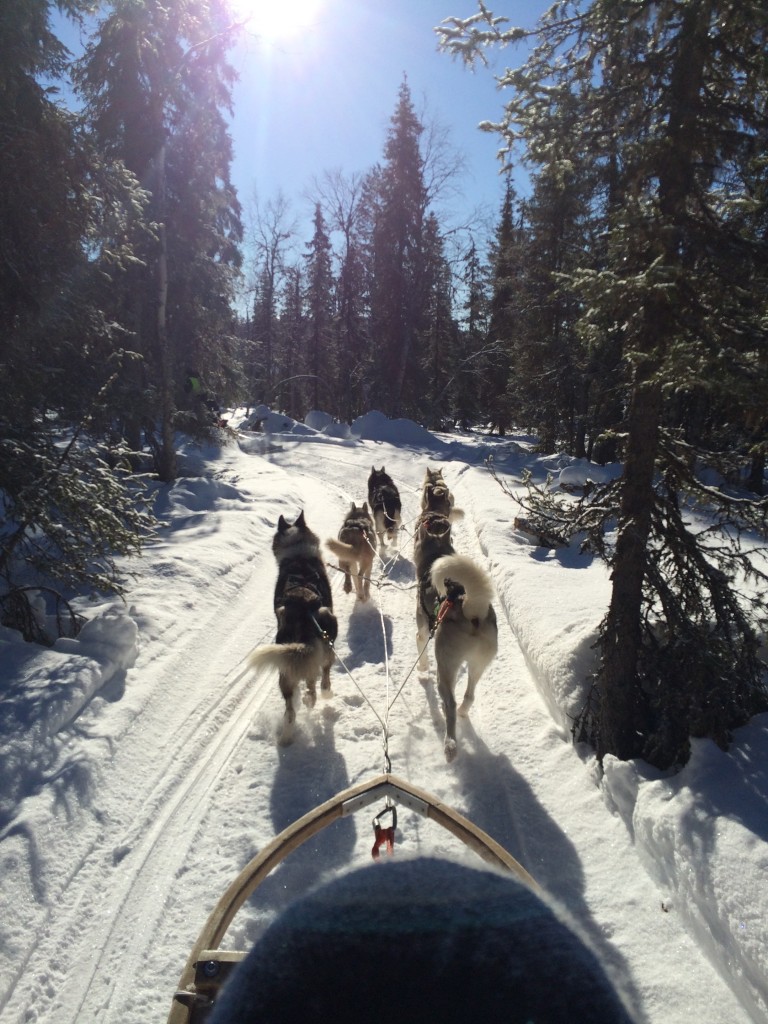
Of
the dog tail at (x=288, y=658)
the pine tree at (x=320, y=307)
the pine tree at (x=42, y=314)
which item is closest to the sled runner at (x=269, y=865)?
the dog tail at (x=288, y=658)

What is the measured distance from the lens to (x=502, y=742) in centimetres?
450

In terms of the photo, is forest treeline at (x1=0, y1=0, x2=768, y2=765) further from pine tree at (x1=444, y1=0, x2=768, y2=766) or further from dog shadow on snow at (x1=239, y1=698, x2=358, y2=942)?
dog shadow on snow at (x1=239, y1=698, x2=358, y2=942)

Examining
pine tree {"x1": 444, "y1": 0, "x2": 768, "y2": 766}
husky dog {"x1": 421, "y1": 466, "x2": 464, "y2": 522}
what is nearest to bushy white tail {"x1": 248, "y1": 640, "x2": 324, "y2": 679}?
pine tree {"x1": 444, "y1": 0, "x2": 768, "y2": 766}

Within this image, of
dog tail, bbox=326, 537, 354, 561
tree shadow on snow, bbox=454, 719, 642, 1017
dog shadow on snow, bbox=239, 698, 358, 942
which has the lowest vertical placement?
dog shadow on snow, bbox=239, 698, 358, 942

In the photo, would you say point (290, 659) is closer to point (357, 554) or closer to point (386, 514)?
point (357, 554)

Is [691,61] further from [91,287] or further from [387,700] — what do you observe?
[91,287]

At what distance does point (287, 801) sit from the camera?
3814 mm

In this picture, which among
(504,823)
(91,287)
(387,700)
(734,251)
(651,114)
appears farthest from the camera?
(91,287)

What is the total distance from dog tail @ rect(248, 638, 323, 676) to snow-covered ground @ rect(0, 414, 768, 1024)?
63 cm

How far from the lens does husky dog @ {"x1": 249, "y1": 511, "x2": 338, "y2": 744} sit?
4.23m

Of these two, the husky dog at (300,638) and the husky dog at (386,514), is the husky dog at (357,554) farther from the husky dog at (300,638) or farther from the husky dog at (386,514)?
the husky dog at (386,514)

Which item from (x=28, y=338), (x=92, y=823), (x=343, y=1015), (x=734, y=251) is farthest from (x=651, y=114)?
(x=28, y=338)

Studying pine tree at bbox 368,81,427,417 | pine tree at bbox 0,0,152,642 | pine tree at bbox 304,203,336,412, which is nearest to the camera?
pine tree at bbox 0,0,152,642

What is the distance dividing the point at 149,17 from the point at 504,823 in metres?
15.7
